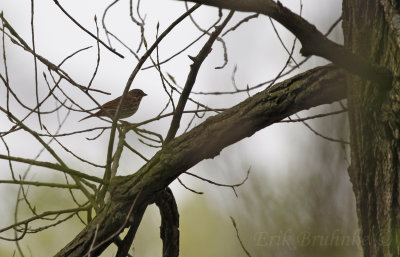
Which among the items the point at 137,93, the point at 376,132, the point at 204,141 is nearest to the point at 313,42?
the point at 376,132

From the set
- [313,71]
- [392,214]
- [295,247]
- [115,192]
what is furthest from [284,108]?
[295,247]

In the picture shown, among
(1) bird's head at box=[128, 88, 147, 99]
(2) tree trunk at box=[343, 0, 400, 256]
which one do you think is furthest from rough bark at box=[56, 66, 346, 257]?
(1) bird's head at box=[128, 88, 147, 99]

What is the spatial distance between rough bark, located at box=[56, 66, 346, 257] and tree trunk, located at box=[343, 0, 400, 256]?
132mm

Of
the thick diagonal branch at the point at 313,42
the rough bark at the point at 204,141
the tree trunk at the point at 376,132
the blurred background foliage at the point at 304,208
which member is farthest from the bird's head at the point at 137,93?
Answer: the thick diagonal branch at the point at 313,42

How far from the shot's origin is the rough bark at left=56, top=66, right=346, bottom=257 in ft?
6.46

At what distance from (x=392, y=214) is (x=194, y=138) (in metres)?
0.84

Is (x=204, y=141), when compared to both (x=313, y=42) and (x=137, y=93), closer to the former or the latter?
(x=313, y=42)

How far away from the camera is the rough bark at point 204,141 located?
1968 mm

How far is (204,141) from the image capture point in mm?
2076

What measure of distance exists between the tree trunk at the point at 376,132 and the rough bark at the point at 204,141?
0.13 m

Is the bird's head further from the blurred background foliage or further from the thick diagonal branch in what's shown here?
the thick diagonal branch

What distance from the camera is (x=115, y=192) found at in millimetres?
2209

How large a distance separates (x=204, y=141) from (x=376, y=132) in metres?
0.69

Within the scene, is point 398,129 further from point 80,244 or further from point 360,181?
point 80,244
